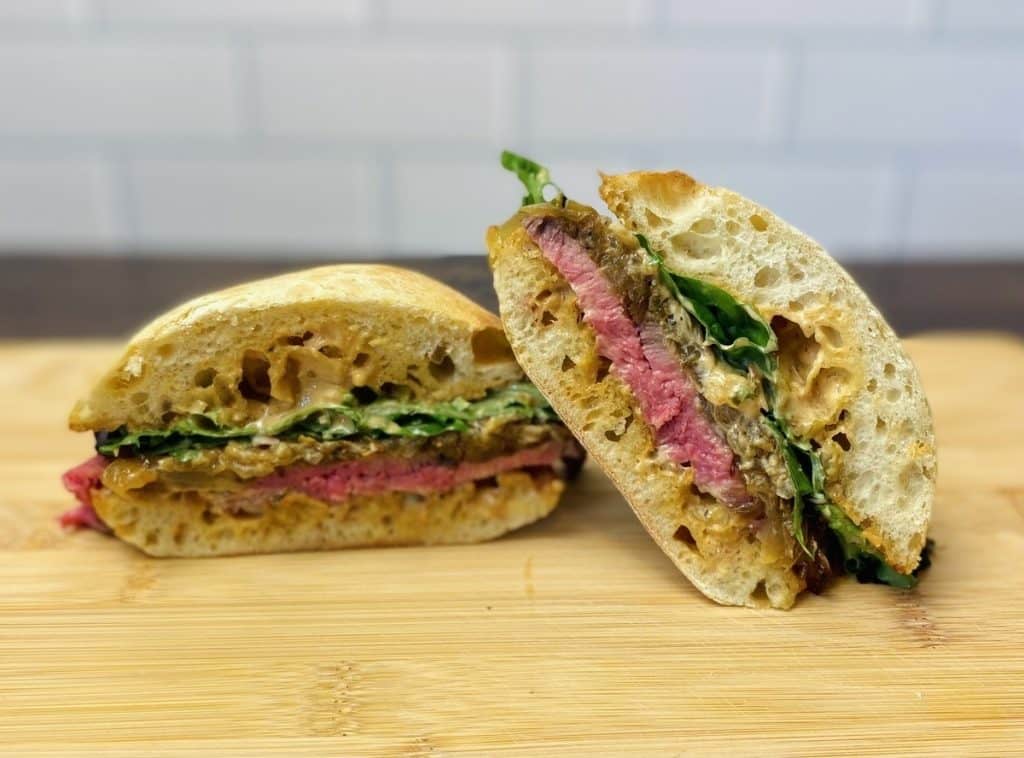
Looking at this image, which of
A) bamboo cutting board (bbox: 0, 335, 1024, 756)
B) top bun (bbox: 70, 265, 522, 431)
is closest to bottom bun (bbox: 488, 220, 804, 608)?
bamboo cutting board (bbox: 0, 335, 1024, 756)

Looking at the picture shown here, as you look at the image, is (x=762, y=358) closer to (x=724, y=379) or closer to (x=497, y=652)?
(x=724, y=379)

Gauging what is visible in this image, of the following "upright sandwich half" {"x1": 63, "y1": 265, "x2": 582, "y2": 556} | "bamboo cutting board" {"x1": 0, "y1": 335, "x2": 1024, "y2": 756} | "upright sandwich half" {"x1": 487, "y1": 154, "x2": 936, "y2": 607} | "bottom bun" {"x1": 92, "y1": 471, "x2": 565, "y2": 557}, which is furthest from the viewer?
"bottom bun" {"x1": 92, "y1": 471, "x2": 565, "y2": 557}

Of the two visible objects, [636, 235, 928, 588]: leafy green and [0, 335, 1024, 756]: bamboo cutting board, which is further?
[636, 235, 928, 588]: leafy green

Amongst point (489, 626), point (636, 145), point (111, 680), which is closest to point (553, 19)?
point (636, 145)

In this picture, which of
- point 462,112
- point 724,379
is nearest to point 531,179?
point 724,379

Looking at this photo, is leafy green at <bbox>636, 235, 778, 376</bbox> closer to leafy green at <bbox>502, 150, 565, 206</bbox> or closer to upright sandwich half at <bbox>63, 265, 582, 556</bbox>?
leafy green at <bbox>502, 150, 565, 206</bbox>

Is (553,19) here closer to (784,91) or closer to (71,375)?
(784,91)
